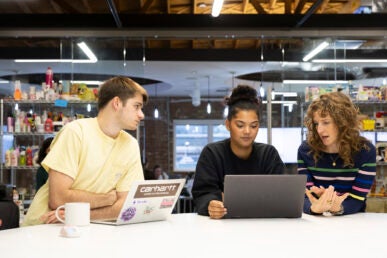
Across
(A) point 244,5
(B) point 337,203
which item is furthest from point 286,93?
(B) point 337,203

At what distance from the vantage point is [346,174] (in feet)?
9.72

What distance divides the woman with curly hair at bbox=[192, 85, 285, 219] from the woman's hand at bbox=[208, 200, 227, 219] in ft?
0.81

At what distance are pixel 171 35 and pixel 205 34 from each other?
0.51 m

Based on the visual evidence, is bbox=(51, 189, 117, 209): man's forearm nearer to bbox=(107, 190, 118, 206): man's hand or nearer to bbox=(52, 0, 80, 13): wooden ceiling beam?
bbox=(107, 190, 118, 206): man's hand

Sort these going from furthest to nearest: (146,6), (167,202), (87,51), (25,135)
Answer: (146,6)
(87,51)
(25,135)
(167,202)

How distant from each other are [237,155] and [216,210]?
533 mm

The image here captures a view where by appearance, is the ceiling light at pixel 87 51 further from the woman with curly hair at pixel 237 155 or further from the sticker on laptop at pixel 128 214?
the sticker on laptop at pixel 128 214

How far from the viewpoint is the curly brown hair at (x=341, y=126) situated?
2.96 m

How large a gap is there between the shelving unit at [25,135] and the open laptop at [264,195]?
15.4 ft

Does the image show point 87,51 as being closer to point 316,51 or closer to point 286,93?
point 286,93

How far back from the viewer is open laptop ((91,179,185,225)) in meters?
2.32

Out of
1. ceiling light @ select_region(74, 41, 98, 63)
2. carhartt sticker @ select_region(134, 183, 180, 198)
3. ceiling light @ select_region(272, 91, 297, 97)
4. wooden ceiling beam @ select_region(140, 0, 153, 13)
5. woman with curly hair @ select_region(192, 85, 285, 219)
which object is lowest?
carhartt sticker @ select_region(134, 183, 180, 198)

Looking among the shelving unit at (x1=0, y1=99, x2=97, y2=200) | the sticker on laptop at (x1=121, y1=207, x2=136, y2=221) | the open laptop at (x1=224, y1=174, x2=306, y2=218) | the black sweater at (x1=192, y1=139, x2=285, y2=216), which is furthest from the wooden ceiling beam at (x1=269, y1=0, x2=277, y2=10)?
the sticker on laptop at (x1=121, y1=207, x2=136, y2=221)

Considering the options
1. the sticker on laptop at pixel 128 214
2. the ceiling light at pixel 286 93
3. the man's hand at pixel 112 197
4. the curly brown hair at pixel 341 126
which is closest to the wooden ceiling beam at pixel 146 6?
Result: the ceiling light at pixel 286 93
